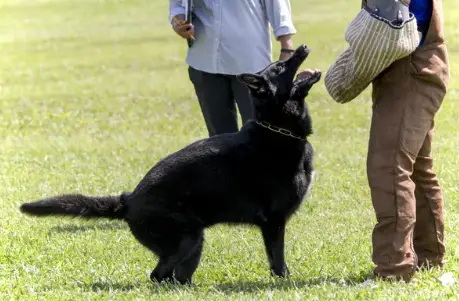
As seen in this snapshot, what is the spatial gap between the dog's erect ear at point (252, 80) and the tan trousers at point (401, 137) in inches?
30.7

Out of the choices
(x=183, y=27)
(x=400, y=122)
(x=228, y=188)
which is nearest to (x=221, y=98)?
(x=183, y=27)

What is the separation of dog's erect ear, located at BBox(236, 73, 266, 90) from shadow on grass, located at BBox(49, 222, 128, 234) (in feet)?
7.41

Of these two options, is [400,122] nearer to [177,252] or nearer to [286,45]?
[177,252]

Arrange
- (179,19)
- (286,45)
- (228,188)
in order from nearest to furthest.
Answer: (228,188), (286,45), (179,19)

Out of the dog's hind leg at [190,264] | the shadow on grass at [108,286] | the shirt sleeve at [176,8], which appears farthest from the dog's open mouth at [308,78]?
the shadow on grass at [108,286]

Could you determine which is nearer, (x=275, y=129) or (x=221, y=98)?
(x=275, y=129)

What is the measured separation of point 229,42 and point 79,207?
184 centimetres

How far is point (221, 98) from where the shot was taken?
21.2 feet

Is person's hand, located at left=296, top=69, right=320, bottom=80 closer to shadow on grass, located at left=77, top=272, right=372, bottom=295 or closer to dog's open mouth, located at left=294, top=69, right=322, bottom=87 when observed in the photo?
dog's open mouth, located at left=294, top=69, right=322, bottom=87

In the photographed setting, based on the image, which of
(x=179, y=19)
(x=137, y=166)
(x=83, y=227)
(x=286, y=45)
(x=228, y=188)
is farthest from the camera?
(x=137, y=166)

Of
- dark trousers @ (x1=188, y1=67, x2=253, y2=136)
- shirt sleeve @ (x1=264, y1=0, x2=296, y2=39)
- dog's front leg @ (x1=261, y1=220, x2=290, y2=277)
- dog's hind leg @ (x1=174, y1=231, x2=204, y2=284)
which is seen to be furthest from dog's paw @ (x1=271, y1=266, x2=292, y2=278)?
shirt sleeve @ (x1=264, y1=0, x2=296, y2=39)

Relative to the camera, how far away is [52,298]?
4941 mm

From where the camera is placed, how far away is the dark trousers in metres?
Answer: 6.39

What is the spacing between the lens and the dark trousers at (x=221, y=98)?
6.39m
